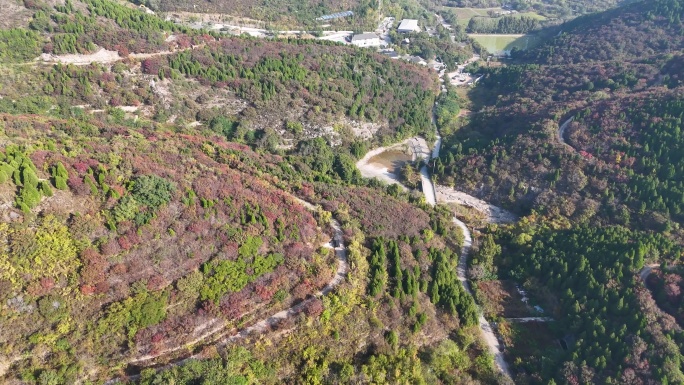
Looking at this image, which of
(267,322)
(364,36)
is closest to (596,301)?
(267,322)

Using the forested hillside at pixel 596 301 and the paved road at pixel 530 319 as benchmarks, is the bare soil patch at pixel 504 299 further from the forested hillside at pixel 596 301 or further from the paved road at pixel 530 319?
the forested hillside at pixel 596 301

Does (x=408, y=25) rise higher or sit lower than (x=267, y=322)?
higher

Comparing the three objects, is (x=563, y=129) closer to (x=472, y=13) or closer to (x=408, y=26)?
(x=408, y=26)

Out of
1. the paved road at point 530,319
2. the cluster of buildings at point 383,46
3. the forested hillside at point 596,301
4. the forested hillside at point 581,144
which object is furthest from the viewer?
the cluster of buildings at point 383,46

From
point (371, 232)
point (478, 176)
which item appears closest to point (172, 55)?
point (371, 232)

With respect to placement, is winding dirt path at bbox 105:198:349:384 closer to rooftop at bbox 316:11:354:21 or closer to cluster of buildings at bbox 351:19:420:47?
cluster of buildings at bbox 351:19:420:47

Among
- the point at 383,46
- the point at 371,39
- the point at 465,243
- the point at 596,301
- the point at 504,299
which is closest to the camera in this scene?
the point at 596,301

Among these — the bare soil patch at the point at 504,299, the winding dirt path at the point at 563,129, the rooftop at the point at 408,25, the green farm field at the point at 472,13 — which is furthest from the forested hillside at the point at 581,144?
the green farm field at the point at 472,13
